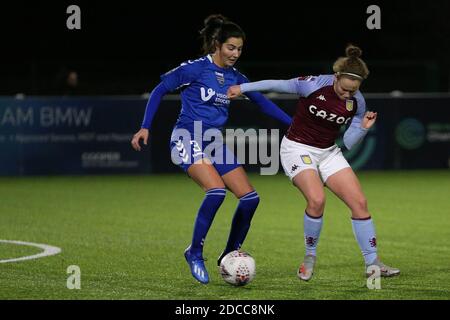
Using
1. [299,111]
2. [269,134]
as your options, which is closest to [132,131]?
[269,134]

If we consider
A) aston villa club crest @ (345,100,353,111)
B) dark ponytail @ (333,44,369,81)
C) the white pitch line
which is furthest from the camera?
the white pitch line

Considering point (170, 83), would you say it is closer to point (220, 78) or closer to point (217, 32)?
point (220, 78)

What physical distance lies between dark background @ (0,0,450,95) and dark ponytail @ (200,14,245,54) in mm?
16119

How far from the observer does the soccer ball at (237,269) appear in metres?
8.87

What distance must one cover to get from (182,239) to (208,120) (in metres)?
3.26

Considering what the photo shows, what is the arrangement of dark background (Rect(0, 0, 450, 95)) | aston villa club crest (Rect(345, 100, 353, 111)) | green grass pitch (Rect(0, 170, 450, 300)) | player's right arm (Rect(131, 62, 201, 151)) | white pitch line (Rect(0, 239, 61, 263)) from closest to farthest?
green grass pitch (Rect(0, 170, 450, 300)) < aston villa club crest (Rect(345, 100, 353, 111)) < player's right arm (Rect(131, 62, 201, 151)) < white pitch line (Rect(0, 239, 61, 263)) < dark background (Rect(0, 0, 450, 95))

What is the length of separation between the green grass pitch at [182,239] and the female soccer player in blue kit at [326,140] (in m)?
0.37

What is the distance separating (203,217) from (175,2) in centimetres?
2321

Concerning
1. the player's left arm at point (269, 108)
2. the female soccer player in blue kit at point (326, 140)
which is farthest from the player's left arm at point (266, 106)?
the female soccer player in blue kit at point (326, 140)

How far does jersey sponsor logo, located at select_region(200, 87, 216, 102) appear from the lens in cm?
935

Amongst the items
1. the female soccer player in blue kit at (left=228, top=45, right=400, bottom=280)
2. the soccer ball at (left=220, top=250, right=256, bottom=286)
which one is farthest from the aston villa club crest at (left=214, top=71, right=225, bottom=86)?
the soccer ball at (left=220, top=250, right=256, bottom=286)

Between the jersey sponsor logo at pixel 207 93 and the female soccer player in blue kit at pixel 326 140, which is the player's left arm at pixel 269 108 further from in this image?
the jersey sponsor logo at pixel 207 93

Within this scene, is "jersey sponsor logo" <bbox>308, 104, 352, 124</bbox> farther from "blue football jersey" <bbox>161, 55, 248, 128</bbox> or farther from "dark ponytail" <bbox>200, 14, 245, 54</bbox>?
"dark ponytail" <bbox>200, 14, 245, 54</bbox>

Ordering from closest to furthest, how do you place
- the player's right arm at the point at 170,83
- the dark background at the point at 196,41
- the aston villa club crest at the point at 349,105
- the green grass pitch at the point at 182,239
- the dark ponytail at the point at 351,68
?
the green grass pitch at the point at 182,239 < the dark ponytail at the point at 351,68 < the aston villa club crest at the point at 349,105 < the player's right arm at the point at 170,83 < the dark background at the point at 196,41
